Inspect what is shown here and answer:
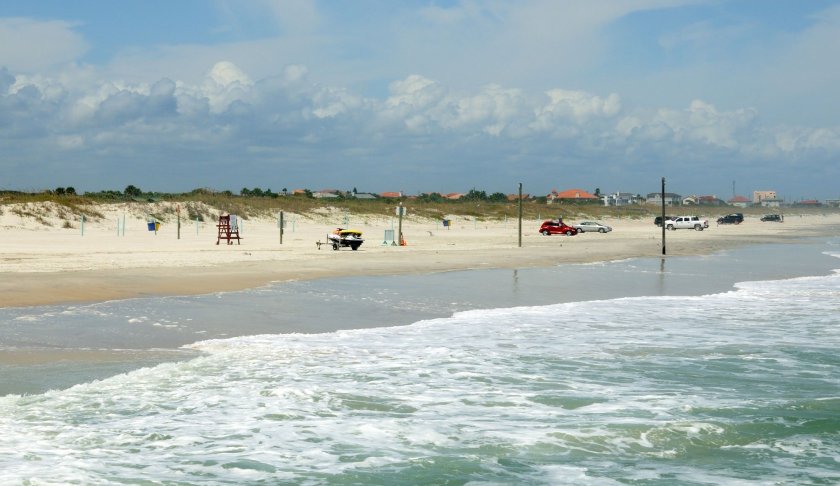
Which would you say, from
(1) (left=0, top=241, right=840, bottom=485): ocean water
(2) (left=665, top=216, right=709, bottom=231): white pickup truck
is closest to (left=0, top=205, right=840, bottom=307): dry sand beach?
(1) (left=0, top=241, right=840, bottom=485): ocean water

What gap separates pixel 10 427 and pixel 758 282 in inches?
937

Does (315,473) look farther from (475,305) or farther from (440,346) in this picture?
(475,305)

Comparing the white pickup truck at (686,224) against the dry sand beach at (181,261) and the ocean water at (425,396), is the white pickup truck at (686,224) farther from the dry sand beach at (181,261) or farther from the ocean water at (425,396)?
the ocean water at (425,396)

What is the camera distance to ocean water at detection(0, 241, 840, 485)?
8.00 metres

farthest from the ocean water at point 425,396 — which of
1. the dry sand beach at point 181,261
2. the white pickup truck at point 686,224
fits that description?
the white pickup truck at point 686,224

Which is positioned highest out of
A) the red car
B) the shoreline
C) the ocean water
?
the red car

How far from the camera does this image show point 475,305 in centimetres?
1981

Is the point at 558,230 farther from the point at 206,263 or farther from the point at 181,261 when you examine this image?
the point at 181,261

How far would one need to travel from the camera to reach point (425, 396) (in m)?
10.6

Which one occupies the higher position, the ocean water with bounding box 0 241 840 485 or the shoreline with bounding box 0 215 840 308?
the shoreline with bounding box 0 215 840 308

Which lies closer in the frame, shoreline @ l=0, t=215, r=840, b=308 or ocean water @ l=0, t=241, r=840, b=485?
ocean water @ l=0, t=241, r=840, b=485

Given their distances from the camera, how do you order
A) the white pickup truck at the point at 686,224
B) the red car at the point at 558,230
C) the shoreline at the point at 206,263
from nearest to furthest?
the shoreline at the point at 206,263 < the red car at the point at 558,230 < the white pickup truck at the point at 686,224

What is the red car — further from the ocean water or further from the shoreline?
the ocean water

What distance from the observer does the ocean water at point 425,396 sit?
7996 mm
